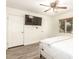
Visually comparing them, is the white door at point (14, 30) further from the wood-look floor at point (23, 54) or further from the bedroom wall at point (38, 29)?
the wood-look floor at point (23, 54)

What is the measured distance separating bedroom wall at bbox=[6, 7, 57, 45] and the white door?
28cm

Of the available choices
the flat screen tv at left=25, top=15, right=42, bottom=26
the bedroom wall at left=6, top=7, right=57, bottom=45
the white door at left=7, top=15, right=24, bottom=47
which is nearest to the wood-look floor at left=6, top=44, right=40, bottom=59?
the white door at left=7, top=15, right=24, bottom=47

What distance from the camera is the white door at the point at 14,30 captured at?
156 inches

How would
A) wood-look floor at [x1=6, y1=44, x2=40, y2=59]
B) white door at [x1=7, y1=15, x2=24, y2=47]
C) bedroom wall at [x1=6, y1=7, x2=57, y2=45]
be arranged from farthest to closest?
bedroom wall at [x1=6, y1=7, x2=57, y2=45], white door at [x1=7, y1=15, x2=24, y2=47], wood-look floor at [x1=6, y1=44, x2=40, y2=59]

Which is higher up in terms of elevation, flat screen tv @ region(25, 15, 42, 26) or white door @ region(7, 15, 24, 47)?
flat screen tv @ region(25, 15, 42, 26)

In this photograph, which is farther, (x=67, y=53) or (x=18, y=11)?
(x=18, y=11)

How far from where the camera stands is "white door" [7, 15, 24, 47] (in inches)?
156

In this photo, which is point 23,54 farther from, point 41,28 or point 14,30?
point 41,28

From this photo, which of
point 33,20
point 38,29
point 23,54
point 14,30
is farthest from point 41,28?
point 23,54

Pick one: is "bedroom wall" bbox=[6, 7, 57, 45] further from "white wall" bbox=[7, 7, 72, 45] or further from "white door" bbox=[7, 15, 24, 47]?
"white door" bbox=[7, 15, 24, 47]
